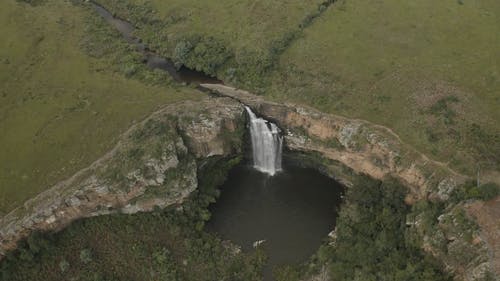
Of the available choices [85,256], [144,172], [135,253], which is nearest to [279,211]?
[144,172]

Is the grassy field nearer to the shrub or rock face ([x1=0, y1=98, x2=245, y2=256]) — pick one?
rock face ([x1=0, y1=98, x2=245, y2=256])

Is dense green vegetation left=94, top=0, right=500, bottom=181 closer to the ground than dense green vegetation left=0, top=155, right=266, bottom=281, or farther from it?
farther from it

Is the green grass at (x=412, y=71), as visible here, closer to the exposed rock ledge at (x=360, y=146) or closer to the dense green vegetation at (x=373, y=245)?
the exposed rock ledge at (x=360, y=146)

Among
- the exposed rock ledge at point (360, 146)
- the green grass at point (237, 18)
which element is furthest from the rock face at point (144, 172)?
the green grass at point (237, 18)

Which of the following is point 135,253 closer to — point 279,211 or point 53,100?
point 279,211

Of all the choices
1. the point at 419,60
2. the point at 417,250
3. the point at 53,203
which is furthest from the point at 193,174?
the point at 419,60

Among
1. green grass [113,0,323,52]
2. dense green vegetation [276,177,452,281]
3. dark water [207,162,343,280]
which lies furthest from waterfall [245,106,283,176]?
green grass [113,0,323,52]
